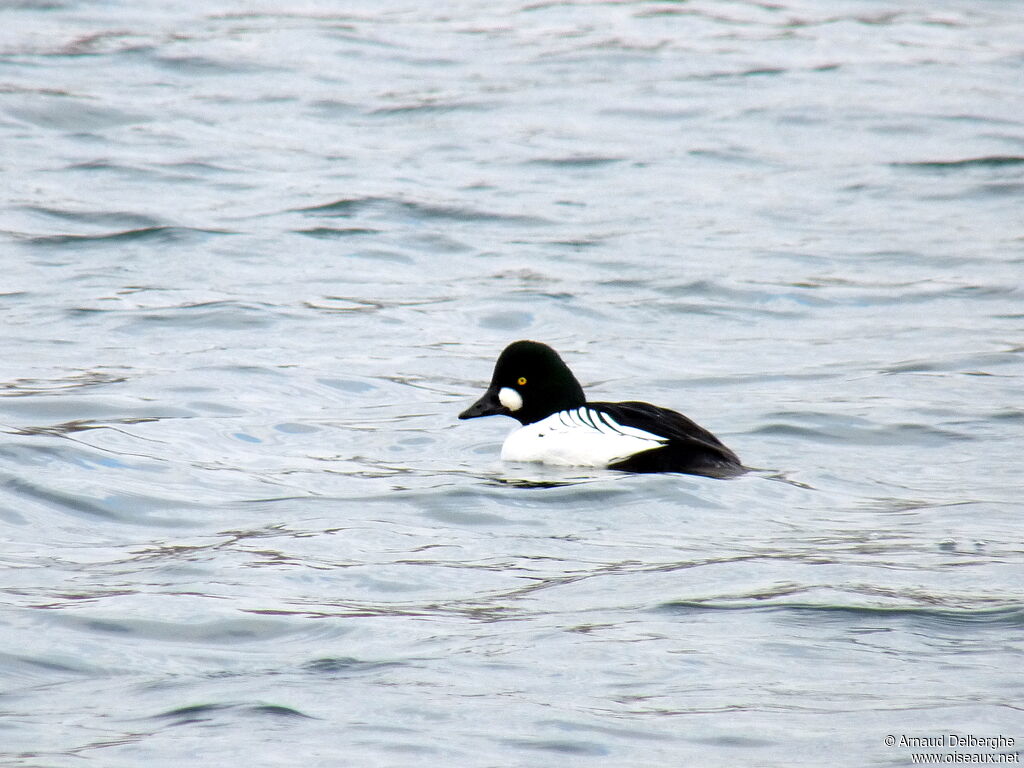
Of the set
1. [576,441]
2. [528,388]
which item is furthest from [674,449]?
[528,388]

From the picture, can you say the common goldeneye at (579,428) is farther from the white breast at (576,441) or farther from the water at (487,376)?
the water at (487,376)

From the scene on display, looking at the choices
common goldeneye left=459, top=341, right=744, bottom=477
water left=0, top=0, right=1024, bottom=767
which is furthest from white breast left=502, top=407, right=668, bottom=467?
water left=0, top=0, right=1024, bottom=767

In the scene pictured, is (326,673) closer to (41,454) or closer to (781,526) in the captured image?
(781,526)

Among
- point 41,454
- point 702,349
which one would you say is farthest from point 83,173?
point 41,454

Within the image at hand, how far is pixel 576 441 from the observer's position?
7.68 metres

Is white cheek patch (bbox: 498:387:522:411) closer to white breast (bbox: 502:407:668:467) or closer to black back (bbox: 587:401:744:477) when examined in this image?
white breast (bbox: 502:407:668:467)

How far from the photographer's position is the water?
14.9 feet

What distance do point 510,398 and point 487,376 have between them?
4.94 feet

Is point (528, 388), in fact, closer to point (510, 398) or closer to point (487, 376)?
point (510, 398)

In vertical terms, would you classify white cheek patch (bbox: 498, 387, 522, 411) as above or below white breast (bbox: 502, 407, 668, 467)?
above

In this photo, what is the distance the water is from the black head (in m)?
0.42

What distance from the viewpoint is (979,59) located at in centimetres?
1945

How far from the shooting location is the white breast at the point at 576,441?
741 centimetres

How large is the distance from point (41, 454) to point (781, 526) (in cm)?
325
